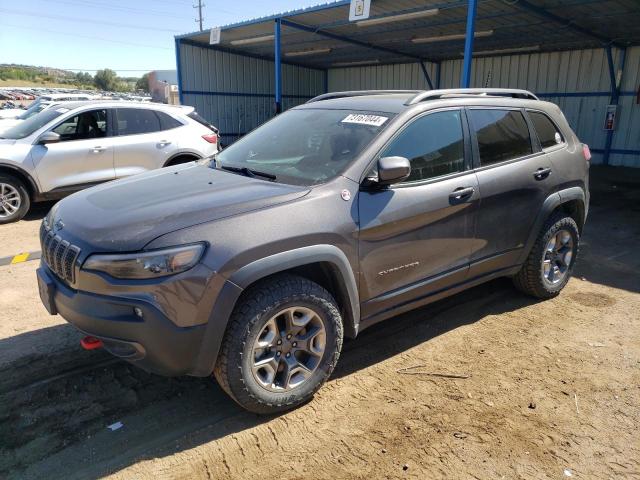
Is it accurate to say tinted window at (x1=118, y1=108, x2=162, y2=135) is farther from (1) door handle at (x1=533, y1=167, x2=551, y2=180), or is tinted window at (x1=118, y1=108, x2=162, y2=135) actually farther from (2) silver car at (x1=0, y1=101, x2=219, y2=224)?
(1) door handle at (x1=533, y1=167, x2=551, y2=180)

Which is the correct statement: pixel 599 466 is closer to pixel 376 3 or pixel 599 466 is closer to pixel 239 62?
pixel 376 3

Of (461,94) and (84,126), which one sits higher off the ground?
(461,94)

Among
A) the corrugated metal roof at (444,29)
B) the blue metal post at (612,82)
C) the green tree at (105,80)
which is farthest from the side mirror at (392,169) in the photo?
the green tree at (105,80)

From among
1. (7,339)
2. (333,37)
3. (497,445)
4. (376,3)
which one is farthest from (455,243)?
(333,37)

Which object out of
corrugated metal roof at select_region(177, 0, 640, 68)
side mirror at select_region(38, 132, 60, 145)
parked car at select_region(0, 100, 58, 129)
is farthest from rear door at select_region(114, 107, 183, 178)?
corrugated metal roof at select_region(177, 0, 640, 68)

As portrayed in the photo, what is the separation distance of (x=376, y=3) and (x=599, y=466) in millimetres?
11459

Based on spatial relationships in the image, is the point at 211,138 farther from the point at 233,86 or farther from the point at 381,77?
the point at 381,77

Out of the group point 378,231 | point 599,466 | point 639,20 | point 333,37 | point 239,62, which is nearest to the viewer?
point 599,466

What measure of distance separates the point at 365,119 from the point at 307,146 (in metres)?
0.45

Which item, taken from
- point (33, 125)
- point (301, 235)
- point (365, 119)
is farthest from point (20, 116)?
point (301, 235)

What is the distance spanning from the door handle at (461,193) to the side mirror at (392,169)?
60 cm

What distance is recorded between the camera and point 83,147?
7.60m

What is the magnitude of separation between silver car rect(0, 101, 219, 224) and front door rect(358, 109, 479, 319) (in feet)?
19.0

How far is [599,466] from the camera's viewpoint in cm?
258
